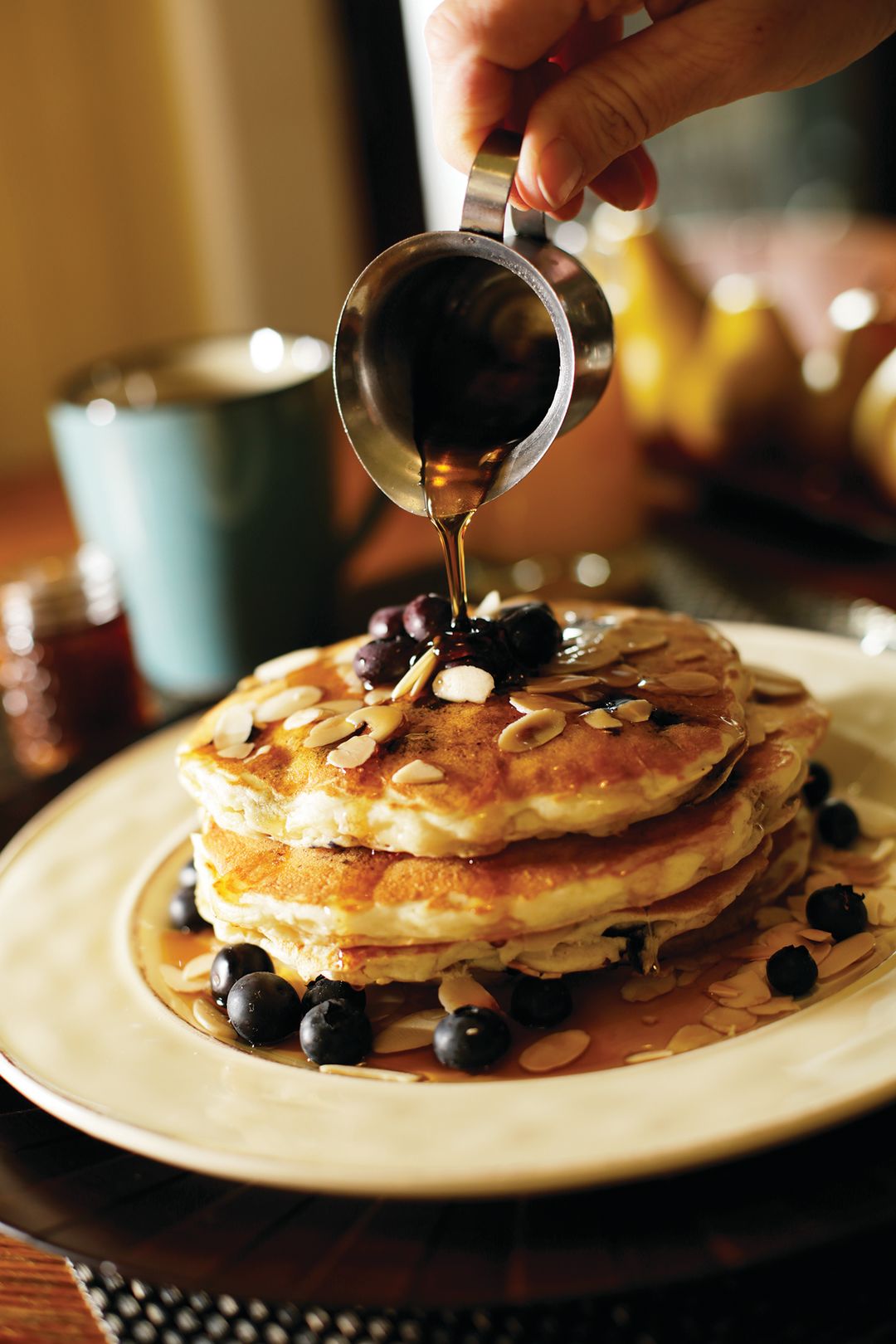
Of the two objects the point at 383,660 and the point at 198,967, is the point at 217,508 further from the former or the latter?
the point at 198,967

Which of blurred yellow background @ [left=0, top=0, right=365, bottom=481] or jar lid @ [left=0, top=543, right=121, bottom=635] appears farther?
blurred yellow background @ [left=0, top=0, right=365, bottom=481]

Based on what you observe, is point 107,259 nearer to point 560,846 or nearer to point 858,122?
point 858,122

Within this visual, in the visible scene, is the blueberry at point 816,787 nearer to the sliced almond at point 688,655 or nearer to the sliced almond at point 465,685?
the sliced almond at point 688,655

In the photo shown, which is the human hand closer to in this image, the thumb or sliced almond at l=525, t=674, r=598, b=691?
the thumb

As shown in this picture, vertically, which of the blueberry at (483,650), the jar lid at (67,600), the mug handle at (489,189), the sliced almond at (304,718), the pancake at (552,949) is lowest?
the pancake at (552,949)

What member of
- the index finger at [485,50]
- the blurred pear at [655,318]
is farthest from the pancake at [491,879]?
the blurred pear at [655,318]

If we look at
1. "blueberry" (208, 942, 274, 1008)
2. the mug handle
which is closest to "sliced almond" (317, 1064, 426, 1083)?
"blueberry" (208, 942, 274, 1008)
